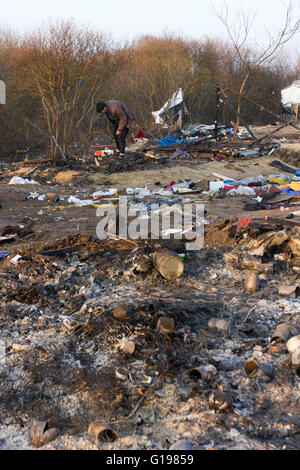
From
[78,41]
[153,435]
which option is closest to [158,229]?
[153,435]

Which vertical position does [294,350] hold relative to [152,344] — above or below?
above

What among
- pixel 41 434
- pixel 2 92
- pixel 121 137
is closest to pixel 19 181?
pixel 121 137

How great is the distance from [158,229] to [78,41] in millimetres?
9956

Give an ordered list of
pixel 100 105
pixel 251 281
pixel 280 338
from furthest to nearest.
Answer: pixel 100 105 < pixel 251 281 < pixel 280 338

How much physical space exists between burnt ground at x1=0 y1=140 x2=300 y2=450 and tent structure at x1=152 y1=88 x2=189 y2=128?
41.8ft

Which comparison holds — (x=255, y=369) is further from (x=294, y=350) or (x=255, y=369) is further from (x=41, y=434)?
(x=41, y=434)

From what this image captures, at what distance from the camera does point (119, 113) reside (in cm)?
1004

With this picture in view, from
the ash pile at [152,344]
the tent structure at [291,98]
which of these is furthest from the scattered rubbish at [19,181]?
the tent structure at [291,98]

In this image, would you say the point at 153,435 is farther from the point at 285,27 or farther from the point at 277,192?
the point at 285,27

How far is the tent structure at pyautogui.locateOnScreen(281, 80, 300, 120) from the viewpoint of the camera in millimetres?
24236

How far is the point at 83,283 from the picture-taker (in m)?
3.85

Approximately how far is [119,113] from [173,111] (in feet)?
24.9

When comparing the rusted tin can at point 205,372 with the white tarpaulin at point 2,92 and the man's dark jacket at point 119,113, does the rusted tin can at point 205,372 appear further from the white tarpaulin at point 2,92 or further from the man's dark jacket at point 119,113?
the white tarpaulin at point 2,92

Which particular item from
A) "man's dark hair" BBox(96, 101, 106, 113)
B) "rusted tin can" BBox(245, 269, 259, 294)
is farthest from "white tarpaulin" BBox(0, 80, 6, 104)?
"rusted tin can" BBox(245, 269, 259, 294)
